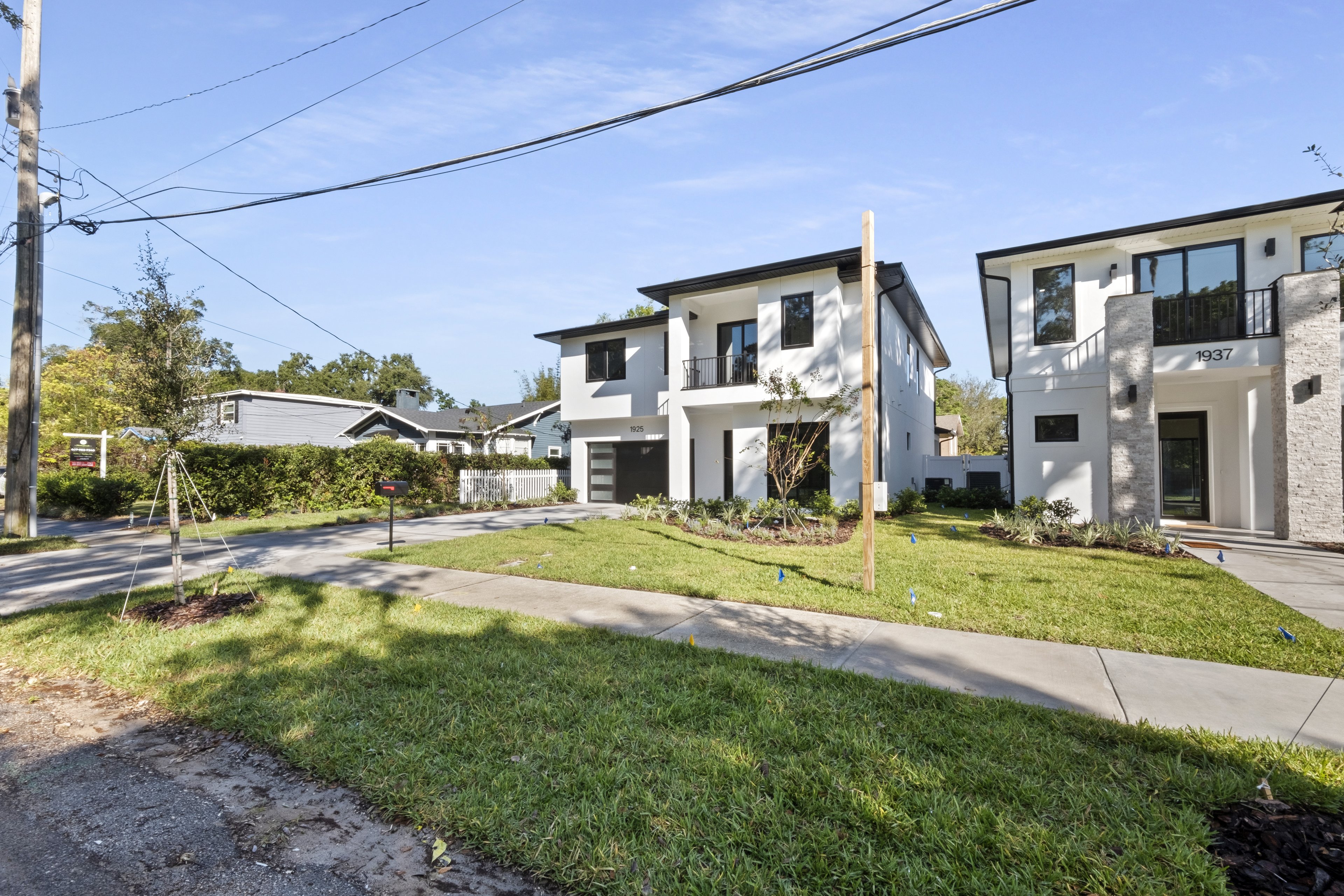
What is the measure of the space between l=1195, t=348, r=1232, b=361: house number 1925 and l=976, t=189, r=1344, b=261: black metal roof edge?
2.63m

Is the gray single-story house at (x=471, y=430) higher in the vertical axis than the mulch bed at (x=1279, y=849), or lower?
higher

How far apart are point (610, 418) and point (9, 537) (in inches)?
588

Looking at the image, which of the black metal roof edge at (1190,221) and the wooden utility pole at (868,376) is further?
the black metal roof edge at (1190,221)

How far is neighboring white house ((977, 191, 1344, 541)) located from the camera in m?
11.1

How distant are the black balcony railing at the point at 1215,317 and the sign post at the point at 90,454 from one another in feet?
101

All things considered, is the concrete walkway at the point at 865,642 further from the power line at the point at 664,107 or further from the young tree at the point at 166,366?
the power line at the point at 664,107

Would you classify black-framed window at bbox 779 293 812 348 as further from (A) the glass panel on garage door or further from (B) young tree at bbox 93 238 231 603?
(B) young tree at bbox 93 238 231 603

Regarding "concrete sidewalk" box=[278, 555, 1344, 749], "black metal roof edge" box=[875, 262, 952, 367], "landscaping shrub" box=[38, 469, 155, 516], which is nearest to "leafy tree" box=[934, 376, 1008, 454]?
"black metal roof edge" box=[875, 262, 952, 367]

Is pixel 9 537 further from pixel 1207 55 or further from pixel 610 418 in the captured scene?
pixel 1207 55

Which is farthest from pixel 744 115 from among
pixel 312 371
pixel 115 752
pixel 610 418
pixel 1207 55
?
pixel 312 371

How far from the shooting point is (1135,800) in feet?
9.07

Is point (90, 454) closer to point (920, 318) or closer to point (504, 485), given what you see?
point (504, 485)

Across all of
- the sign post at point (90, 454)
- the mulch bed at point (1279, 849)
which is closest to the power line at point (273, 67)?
the mulch bed at point (1279, 849)

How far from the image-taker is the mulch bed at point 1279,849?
2191mm
